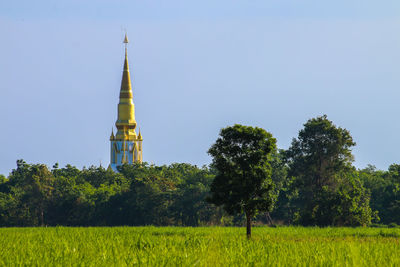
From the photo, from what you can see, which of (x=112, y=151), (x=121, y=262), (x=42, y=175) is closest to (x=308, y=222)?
(x=42, y=175)

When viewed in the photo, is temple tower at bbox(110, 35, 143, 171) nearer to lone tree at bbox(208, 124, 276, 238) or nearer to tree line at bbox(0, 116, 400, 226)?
tree line at bbox(0, 116, 400, 226)

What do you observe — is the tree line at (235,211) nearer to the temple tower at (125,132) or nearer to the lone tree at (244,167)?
the lone tree at (244,167)

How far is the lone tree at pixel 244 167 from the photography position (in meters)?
47.3

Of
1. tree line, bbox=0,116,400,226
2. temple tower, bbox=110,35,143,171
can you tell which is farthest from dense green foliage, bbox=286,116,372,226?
temple tower, bbox=110,35,143,171

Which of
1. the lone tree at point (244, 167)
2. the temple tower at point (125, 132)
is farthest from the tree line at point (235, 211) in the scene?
the temple tower at point (125, 132)

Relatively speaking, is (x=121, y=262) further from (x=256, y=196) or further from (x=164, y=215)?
(x=164, y=215)

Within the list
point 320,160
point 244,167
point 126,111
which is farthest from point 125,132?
point 244,167

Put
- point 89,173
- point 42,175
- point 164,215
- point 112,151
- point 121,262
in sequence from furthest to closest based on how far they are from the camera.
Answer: point 112,151 → point 89,173 → point 42,175 → point 164,215 → point 121,262

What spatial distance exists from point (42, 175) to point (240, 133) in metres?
38.2

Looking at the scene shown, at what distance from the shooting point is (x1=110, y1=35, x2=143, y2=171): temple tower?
126 metres

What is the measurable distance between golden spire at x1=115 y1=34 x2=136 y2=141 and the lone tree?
262 ft

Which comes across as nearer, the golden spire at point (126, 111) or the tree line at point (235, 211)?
the tree line at point (235, 211)

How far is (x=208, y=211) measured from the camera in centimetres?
7056

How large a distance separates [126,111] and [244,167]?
81.3 metres
